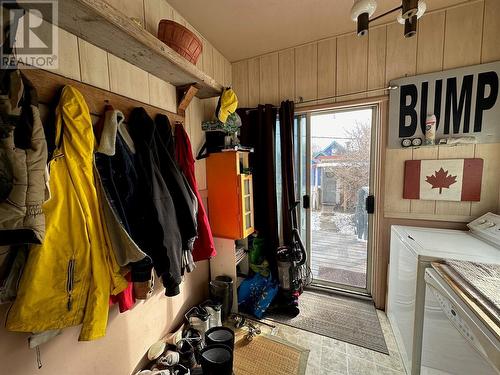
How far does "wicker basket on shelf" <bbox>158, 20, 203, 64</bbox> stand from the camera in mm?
1246

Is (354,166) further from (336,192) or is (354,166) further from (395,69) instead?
(395,69)

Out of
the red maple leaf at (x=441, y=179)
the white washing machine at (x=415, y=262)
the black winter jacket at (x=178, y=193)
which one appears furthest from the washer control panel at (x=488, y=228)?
the black winter jacket at (x=178, y=193)

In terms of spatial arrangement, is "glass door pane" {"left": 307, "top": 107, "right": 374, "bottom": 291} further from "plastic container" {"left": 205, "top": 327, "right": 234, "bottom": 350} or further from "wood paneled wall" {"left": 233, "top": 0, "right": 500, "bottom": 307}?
"plastic container" {"left": 205, "top": 327, "right": 234, "bottom": 350}

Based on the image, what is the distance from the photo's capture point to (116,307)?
1.16 m

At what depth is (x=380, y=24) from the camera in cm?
179

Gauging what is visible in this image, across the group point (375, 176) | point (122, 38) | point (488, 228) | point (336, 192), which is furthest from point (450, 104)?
point (122, 38)

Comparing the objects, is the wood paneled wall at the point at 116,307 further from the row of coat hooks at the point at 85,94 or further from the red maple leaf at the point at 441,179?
the red maple leaf at the point at 441,179

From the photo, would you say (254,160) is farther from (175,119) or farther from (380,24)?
(380,24)

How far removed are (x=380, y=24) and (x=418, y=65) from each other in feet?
1.58

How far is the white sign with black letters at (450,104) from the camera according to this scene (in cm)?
156

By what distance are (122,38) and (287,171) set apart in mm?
1601

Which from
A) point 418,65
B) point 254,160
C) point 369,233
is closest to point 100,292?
point 254,160

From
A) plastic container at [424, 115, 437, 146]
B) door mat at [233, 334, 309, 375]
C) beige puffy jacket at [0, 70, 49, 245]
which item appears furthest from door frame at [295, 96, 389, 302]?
beige puffy jacket at [0, 70, 49, 245]

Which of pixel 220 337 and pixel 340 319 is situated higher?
pixel 220 337
